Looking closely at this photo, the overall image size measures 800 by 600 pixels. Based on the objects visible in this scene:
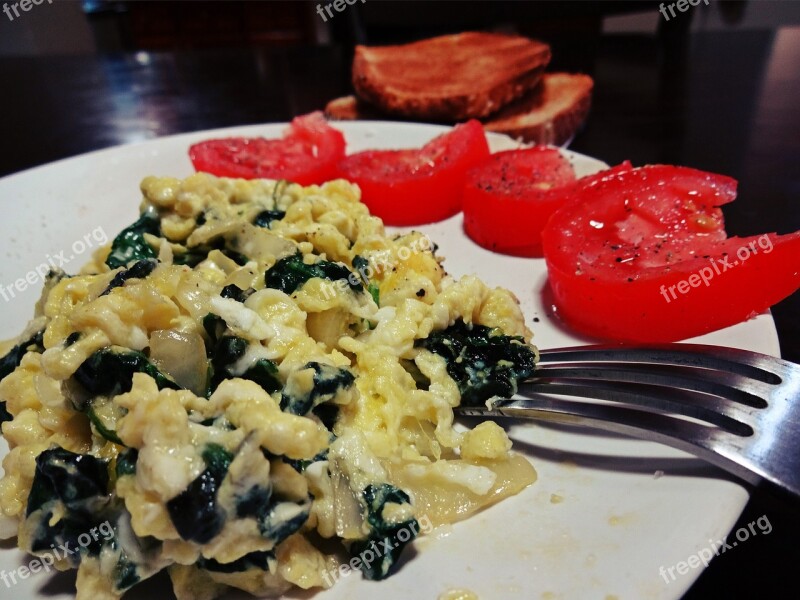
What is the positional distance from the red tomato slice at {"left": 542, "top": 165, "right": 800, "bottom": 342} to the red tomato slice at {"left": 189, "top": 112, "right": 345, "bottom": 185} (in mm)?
1096

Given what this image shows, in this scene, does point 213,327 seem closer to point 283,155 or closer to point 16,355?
point 16,355

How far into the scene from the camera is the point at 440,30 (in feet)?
20.9

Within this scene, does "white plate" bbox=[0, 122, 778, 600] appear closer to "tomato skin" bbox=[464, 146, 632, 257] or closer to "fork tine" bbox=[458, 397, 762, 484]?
"fork tine" bbox=[458, 397, 762, 484]

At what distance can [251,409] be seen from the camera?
3.62 feet

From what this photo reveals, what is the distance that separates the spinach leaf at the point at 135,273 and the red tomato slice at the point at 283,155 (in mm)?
1113

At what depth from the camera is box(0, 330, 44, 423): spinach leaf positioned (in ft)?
5.03

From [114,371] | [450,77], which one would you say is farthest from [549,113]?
[114,371]

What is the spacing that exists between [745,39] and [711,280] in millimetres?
4951

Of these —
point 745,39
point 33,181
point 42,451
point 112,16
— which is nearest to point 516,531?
point 42,451

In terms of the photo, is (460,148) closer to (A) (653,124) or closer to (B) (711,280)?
(B) (711,280)

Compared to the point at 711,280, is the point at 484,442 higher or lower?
lower

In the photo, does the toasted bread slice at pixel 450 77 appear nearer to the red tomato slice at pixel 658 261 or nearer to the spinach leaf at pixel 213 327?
the red tomato slice at pixel 658 261

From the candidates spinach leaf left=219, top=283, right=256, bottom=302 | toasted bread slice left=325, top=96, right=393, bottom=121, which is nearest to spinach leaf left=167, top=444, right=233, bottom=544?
spinach leaf left=219, top=283, right=256, bottom=302

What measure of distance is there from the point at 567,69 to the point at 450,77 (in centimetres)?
153
